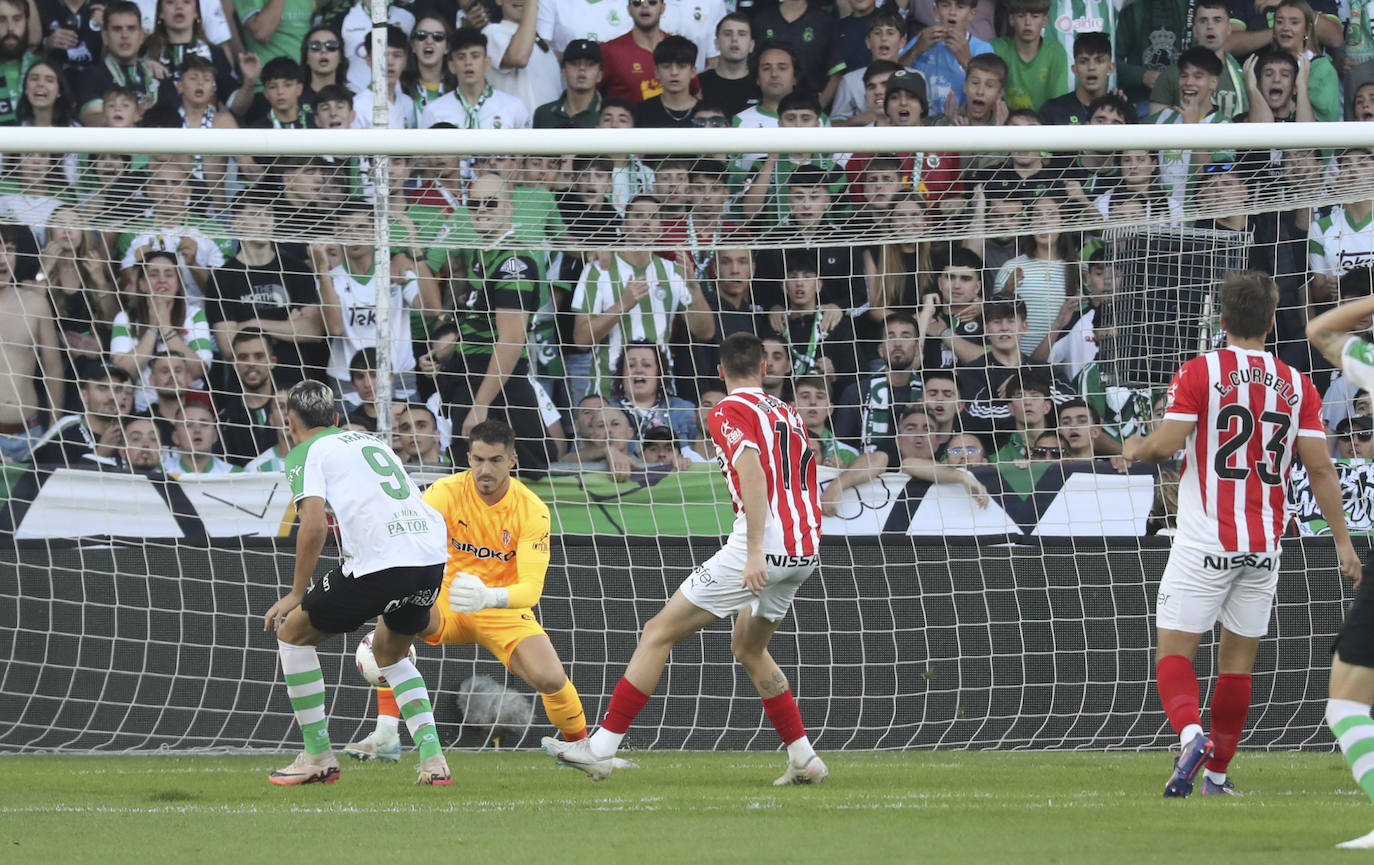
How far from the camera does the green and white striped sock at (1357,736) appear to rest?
15.5 ft

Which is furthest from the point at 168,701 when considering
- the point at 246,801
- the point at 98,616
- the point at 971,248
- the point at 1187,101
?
the point at 1187,101

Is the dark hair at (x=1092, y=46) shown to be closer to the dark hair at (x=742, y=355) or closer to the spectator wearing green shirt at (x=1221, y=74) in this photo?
the spectator wearing green shirt at (x=1221, y=74)

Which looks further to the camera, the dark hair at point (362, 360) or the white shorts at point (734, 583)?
the dark hair at point (362, 360)

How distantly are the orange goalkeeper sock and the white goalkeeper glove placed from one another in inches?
22.4

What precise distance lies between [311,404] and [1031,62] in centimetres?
811

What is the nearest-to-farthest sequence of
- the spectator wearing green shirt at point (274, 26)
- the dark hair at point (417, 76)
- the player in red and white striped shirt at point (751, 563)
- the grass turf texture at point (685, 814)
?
the grass turf texture at point (685, 814) < the player in red and white striped shirt at point (751, 563) < the dark hair at point (417, 76) < the spectator wearing green shirt at point (274, 26)

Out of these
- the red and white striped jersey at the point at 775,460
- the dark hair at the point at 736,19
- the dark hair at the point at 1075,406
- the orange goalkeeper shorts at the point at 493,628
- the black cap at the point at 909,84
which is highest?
the dark hair at the point at 736,19

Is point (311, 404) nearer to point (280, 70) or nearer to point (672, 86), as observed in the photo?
point (280, 70)

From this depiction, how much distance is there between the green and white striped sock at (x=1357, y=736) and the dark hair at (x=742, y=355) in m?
2.87

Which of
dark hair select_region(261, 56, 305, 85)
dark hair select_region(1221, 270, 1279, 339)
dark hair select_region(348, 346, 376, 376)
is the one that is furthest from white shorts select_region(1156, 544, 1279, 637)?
dark hair select_region(261, 56, 305, 85)

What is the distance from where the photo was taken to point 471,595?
735 centimetres

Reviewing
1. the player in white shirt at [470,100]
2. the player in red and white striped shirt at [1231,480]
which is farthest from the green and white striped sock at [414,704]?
the player in white shirt at [470,100]

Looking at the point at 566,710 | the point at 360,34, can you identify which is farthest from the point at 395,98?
the point at 566,710

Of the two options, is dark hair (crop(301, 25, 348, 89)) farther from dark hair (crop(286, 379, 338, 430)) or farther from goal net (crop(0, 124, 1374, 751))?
dark hair (crop(286, 379, 338, 430))
